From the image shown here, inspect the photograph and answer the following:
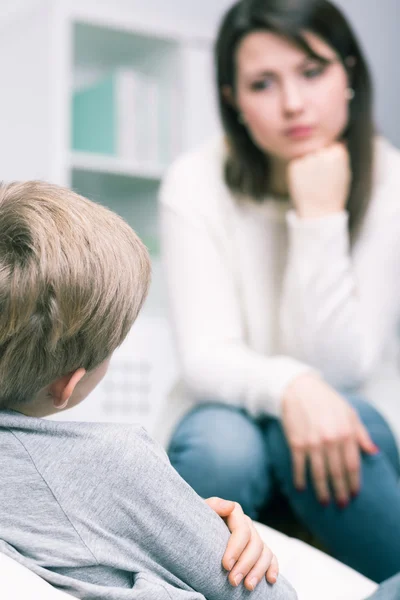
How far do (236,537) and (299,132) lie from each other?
0.85 m

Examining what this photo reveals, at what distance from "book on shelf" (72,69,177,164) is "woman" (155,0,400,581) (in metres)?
0.72

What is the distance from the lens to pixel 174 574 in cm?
59

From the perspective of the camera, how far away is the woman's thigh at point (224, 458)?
3.45 feet

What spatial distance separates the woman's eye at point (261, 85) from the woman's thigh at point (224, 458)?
0.57m

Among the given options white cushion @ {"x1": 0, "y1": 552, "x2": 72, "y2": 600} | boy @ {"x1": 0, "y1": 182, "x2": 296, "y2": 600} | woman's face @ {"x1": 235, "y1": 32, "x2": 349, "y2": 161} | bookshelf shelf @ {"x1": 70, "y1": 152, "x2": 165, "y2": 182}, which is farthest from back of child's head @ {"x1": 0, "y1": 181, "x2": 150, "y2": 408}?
bookshelf shelf @ {"x1": 70, "y1": 152, "x2": 165, "y2": 182}

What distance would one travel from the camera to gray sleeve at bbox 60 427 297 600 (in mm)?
559

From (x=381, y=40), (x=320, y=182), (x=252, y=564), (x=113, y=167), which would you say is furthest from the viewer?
(x=381, y=40)

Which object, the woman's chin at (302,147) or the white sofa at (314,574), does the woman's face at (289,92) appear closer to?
the woman's chin at (302,147)

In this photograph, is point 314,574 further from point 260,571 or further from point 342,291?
point 342,291

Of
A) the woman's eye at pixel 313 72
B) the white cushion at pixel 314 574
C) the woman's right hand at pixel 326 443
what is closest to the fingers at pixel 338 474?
the woman's right hand at pixel 326 443

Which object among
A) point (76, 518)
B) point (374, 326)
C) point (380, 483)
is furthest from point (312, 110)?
point (76, 518)

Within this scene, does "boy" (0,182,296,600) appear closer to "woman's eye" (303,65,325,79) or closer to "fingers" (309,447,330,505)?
"fingers" (309,447,330,505)

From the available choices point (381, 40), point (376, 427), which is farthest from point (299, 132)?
point (381, 40)

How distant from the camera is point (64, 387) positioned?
61cm
